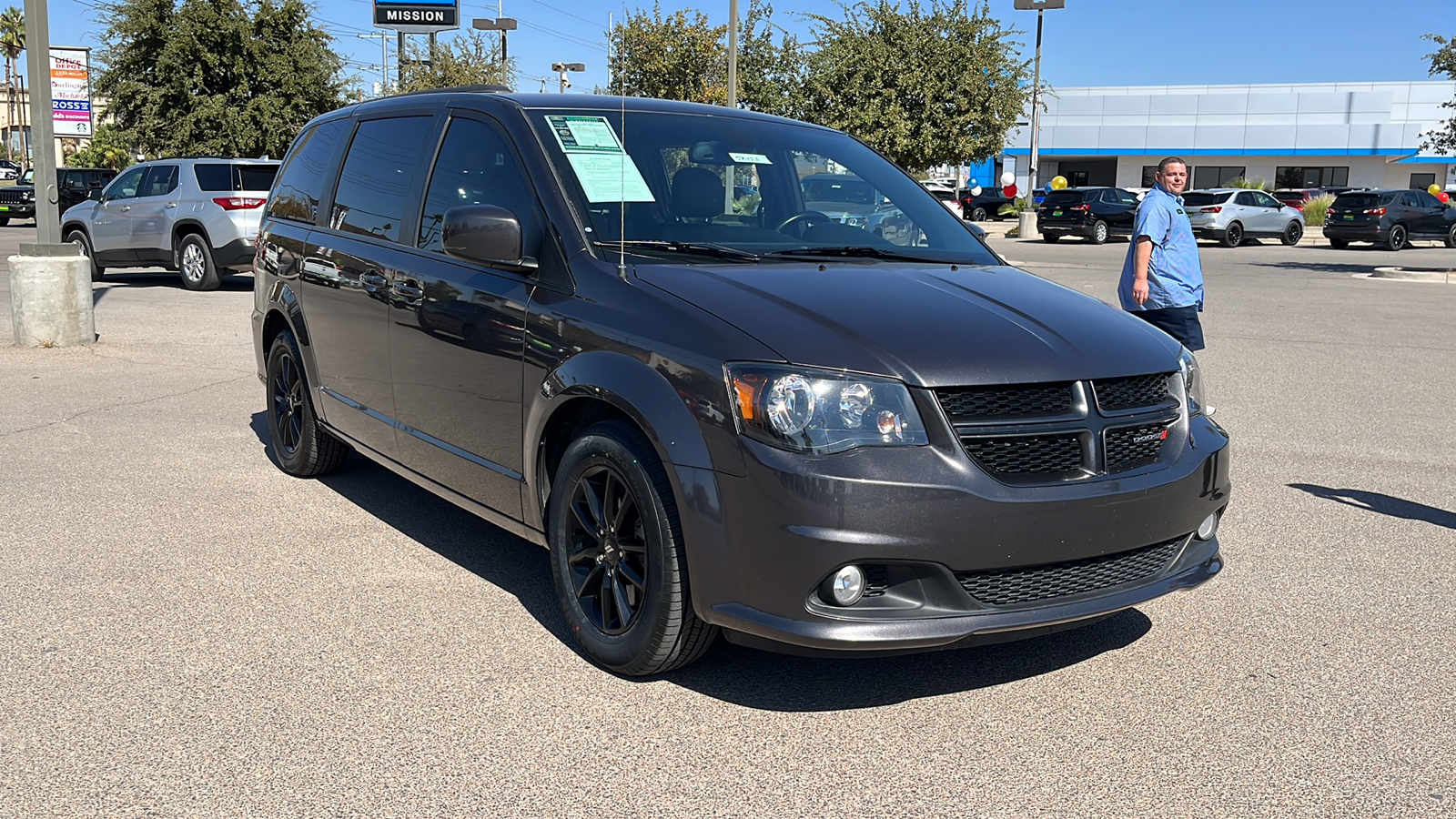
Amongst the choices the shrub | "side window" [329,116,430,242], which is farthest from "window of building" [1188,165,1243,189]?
"side window" [329,116,430,242]

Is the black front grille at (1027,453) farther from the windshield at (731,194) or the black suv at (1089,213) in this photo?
the black suv at (1089,213)

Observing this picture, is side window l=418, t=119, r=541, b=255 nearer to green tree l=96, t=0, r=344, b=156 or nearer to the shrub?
green tree l=96, t=0, r=344, b=156

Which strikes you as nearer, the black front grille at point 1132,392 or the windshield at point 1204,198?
the black front grille at point 1132,392

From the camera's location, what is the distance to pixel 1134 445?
3.75 metres

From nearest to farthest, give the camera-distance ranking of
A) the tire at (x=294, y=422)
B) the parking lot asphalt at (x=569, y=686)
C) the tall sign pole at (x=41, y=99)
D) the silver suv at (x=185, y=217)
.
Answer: the parking lot asphalt at (x=569, y=686)
the tire at (x=294, y=422)
the tall sign pole at (x=41, y=99)
the silver suv at (x=185, y=217)

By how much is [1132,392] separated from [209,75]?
2828 cm

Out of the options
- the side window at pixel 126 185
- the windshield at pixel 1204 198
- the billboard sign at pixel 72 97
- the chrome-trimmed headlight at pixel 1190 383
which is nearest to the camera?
the chrome-trimmed headlight at pixel 1190 383

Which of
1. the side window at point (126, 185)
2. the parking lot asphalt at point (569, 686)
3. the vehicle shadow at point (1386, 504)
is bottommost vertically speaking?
the parking lot asphalt at point (569, 686)

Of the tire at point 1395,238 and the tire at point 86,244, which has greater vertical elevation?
the tire at point 1395,238

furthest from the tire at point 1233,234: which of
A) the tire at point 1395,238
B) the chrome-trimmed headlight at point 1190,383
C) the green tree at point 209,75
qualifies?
the chrome-trimmed headlight at point 1190,383

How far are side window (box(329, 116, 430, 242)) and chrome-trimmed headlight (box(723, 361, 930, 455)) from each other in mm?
2247

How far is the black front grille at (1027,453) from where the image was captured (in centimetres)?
348

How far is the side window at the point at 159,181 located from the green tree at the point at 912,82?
2156 cm

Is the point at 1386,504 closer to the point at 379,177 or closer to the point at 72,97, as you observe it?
the point at 379,177
